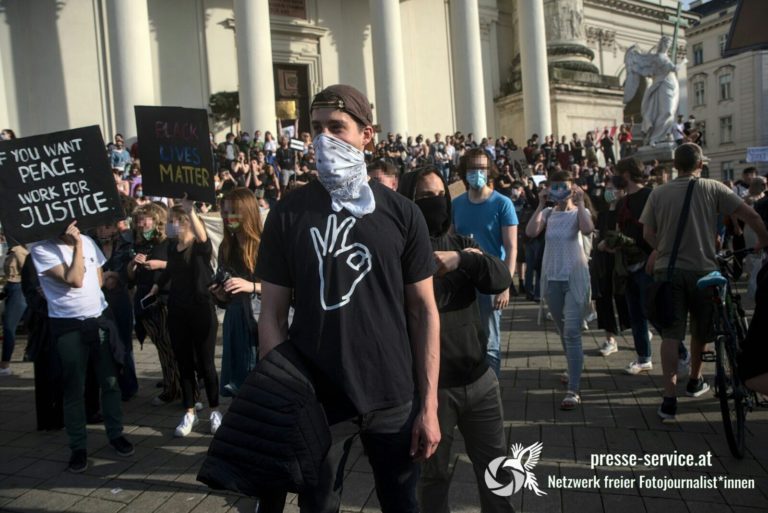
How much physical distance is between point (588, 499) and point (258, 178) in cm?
1247

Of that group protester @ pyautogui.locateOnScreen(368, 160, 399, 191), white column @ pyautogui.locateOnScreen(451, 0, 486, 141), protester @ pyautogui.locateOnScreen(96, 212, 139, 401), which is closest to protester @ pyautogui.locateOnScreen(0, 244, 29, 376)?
protester @ pyautogui.locateOnScreen(96, 212, 139, 401)

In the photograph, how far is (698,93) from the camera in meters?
60.2

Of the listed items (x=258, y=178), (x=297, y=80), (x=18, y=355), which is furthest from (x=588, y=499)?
(x=297, y=80)

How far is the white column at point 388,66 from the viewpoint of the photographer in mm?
21734

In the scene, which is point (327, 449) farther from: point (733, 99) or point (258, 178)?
point (733, 99)

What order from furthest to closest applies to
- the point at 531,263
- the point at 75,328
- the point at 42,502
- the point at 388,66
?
the point at 388,66
the point at 531,263
the point at 75,328
the point at 42,502

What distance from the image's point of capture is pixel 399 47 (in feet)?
72.5

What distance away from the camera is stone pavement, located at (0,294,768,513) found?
352 cm

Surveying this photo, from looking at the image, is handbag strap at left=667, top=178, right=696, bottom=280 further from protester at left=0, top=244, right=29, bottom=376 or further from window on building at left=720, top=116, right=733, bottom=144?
window on building at left=720, top=116, right=733, bottom=144

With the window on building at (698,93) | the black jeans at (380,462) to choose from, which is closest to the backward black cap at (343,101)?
the black jeans at (380,462)

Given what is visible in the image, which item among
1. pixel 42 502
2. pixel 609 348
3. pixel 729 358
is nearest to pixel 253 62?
pixel 609 348

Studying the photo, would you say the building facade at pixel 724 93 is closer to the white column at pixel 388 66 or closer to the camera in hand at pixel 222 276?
the white column at pixel 388 66

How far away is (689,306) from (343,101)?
140 inches

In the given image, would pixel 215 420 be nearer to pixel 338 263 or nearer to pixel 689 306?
pixel 338 263
